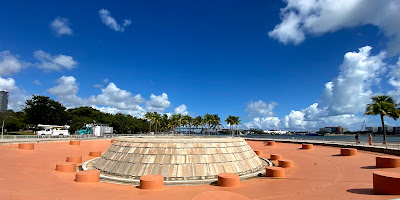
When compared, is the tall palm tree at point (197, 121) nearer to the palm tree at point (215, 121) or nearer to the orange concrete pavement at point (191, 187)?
the palm tree at point (215, 121)

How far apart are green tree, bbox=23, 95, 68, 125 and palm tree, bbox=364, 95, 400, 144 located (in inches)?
4049

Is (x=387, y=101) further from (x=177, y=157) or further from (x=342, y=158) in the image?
(x=177, y=157)

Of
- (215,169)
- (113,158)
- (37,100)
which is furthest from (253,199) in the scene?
(37,100)

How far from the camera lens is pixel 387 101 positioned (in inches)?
1446

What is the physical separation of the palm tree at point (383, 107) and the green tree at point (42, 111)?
337 feet

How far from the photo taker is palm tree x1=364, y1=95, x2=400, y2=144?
3531cm

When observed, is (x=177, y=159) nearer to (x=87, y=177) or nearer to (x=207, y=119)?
(x=87, y=177)

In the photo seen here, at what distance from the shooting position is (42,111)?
84062 millimetres

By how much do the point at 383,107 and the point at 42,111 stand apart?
105172 millimetres

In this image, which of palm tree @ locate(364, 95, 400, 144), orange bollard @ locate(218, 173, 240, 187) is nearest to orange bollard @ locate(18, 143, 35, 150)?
orange bollard @ locate(218, 173, 240, 187)

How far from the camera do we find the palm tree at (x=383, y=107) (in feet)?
116

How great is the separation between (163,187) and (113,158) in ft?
25.3

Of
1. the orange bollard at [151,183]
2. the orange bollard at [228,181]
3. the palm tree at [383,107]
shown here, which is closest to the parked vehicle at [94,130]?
the orange bollard at [151,183]

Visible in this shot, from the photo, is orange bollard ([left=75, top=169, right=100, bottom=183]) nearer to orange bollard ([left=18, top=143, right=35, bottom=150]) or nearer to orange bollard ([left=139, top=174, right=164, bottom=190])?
orange bollard ([left=139, top=174, right=164, bottom=190])
